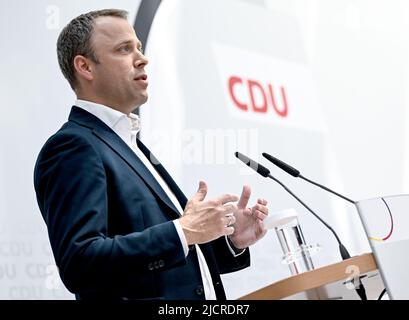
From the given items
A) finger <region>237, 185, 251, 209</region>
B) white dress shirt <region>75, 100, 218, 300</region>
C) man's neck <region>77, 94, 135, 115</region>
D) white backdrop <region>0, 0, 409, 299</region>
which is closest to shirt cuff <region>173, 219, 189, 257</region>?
white dress shirt <region>75, 100, 218, 300</region>

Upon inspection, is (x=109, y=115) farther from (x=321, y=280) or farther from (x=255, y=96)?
(x=255, y=96)

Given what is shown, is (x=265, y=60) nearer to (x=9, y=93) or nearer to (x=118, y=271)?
(x=9, y=93)

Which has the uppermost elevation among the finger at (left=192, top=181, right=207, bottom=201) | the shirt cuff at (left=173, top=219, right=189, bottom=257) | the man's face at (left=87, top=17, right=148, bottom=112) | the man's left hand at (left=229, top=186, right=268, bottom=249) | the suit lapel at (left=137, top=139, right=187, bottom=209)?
the man's face at (left=87, top=17, right=148, bottom=112)

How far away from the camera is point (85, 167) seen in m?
1.50

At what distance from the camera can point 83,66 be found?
1823 millimetres

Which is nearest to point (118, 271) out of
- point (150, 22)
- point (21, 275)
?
point (21, 275)

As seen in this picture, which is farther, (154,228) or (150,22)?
(150,22)

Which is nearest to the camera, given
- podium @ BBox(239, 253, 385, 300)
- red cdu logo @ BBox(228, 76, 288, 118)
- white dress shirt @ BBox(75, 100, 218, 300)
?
podium @ BBox(239, 253, 385, 300)

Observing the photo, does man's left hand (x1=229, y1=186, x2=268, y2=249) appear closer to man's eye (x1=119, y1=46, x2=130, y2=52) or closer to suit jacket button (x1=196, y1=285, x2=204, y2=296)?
suit jacket button (x1=196, y1=285, x2=204, y2=296)

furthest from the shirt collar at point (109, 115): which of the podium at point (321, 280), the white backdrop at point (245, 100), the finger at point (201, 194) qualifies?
the white backdrop at point (245, 100)

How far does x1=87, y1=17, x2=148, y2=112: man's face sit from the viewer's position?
181 centimetres
